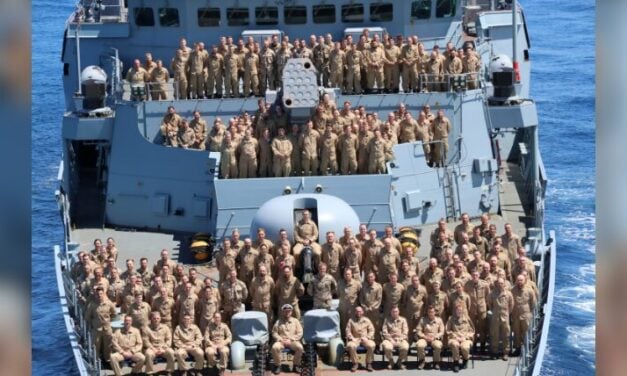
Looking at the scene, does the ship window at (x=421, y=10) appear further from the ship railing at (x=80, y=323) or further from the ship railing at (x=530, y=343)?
the ship railing at (x=80, y=323)

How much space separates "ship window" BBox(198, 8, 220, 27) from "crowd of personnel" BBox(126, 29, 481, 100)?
195 centimetres

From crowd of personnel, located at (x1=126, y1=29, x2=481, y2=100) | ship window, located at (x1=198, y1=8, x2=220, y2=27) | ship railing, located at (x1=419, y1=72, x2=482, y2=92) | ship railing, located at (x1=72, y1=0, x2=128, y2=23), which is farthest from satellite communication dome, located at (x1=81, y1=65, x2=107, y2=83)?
ship railing, located at (x1=419, y1=72, x2=482, y2=92)

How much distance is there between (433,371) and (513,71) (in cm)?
860

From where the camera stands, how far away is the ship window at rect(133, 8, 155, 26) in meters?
20.2

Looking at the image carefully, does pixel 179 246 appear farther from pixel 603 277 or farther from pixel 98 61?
pixel 603 277

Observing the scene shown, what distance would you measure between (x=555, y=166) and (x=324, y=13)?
39.6ft

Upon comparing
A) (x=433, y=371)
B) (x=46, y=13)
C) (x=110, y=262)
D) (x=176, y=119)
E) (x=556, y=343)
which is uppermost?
(x=46, y=13)

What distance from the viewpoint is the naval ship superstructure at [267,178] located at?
47.1 ft

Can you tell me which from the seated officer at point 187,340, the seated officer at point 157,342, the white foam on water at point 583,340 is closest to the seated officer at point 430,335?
the seated officer at point 187,340

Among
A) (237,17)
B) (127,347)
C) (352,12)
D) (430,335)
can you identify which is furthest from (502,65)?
(127,347)

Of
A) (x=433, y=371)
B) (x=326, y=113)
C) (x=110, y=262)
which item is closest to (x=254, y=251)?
(x=110, y=262)

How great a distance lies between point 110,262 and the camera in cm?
1206

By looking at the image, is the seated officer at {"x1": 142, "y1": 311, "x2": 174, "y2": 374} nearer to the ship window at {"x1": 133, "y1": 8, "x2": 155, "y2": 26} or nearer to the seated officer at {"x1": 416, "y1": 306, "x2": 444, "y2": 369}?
the seated officer at {"x1": 416, "y1": 306, "x2": 444, "y2": 369}

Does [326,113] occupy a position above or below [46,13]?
below
